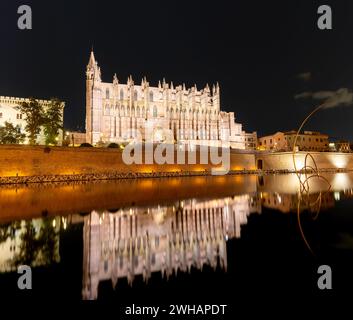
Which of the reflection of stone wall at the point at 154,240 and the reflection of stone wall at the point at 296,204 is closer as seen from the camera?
the reflection of stone wall at the point at 154,240

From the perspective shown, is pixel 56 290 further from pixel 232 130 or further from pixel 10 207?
pixel 232 130

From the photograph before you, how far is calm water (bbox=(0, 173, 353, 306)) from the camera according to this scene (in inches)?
170

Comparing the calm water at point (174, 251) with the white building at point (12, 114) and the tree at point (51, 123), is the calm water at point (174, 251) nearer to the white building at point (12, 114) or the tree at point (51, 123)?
the tree at point (51, 123)

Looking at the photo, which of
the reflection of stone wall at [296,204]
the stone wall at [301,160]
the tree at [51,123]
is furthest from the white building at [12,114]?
the stone wall at [301,160]

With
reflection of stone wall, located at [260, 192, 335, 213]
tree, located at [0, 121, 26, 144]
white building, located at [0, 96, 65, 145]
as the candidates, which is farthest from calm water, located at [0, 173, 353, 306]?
white building, located at [0, 96, 65, 145]

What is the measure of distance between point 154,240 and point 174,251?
107 centimetres

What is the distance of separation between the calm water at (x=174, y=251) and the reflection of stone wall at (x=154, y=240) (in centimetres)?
2

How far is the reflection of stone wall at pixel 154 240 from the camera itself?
5152 mm

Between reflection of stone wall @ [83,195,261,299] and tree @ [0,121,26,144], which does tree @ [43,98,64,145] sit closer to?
tree @ [0,121,26,144]

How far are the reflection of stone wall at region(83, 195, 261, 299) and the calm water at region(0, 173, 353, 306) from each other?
0.8 inches

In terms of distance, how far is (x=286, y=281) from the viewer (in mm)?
4508

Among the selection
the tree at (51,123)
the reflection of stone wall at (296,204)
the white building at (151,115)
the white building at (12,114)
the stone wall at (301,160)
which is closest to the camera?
the reflection of stone wall at (296,204)
